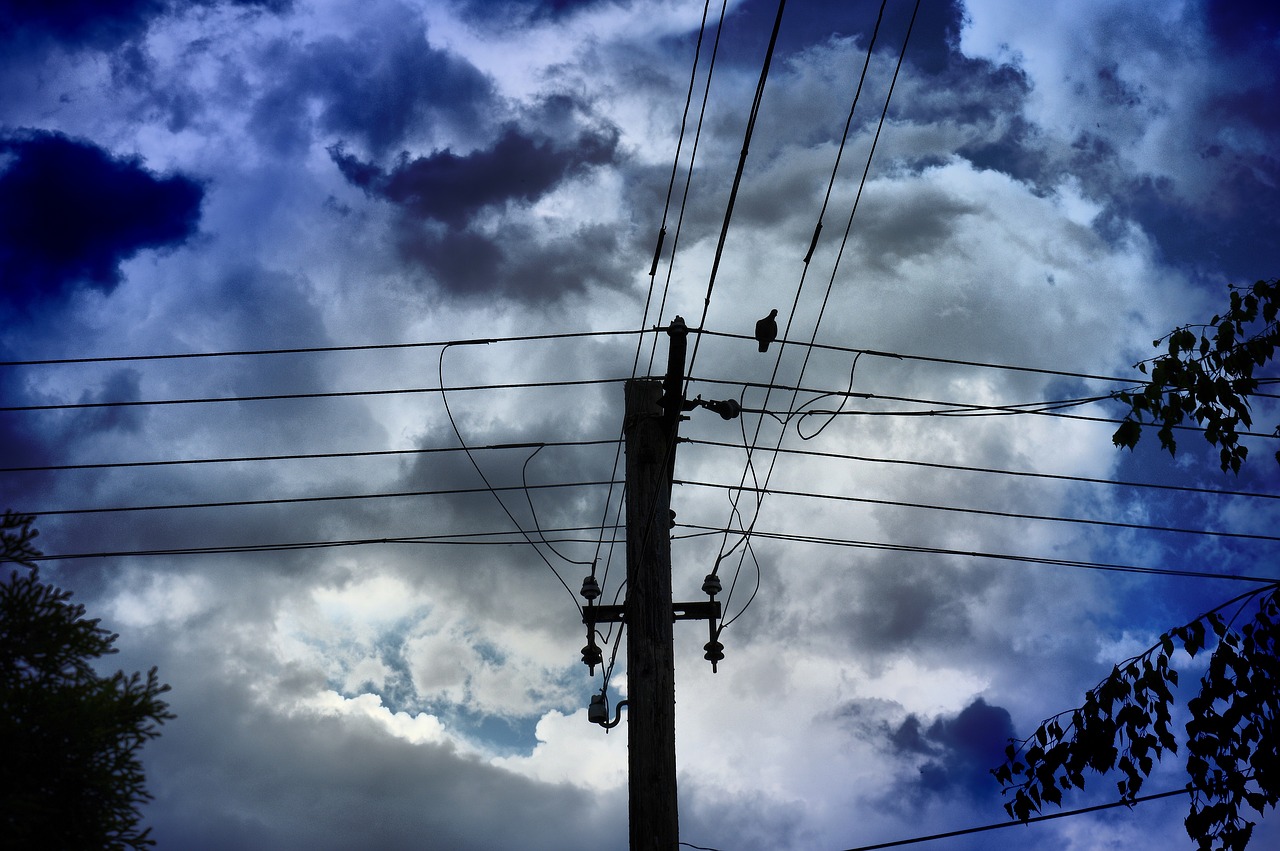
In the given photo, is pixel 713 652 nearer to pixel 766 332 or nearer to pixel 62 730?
pixel 766 332

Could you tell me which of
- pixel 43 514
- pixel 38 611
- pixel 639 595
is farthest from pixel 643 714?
pixel 43 514

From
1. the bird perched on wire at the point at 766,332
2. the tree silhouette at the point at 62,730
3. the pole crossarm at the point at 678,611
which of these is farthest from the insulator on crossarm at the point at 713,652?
the tree silhouette at the point at 62,730

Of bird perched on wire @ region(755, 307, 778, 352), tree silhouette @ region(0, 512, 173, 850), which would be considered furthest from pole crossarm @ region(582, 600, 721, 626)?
tree silhouette @ region(0, 512, 173, 850)

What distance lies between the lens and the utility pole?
8.34 metres

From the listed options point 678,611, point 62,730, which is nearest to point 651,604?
point 678,611

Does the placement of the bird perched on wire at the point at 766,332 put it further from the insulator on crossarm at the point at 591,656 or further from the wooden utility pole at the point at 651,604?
the insulator on crossarm at the point at 591,656

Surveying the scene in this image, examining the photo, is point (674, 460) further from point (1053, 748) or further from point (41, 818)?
point (41, 818)

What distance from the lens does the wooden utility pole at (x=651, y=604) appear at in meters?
8.34

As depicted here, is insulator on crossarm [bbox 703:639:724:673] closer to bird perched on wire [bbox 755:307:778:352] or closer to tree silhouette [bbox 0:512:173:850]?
bird perched on wire [bbox 755:307:778:352]

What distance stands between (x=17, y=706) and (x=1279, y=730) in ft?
20.8

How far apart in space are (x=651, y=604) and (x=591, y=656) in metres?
3.15

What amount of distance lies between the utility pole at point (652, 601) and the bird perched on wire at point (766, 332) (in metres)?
0.74

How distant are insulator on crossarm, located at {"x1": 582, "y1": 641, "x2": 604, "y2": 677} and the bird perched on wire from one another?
4.39 meters

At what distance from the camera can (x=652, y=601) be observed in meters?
9.02
